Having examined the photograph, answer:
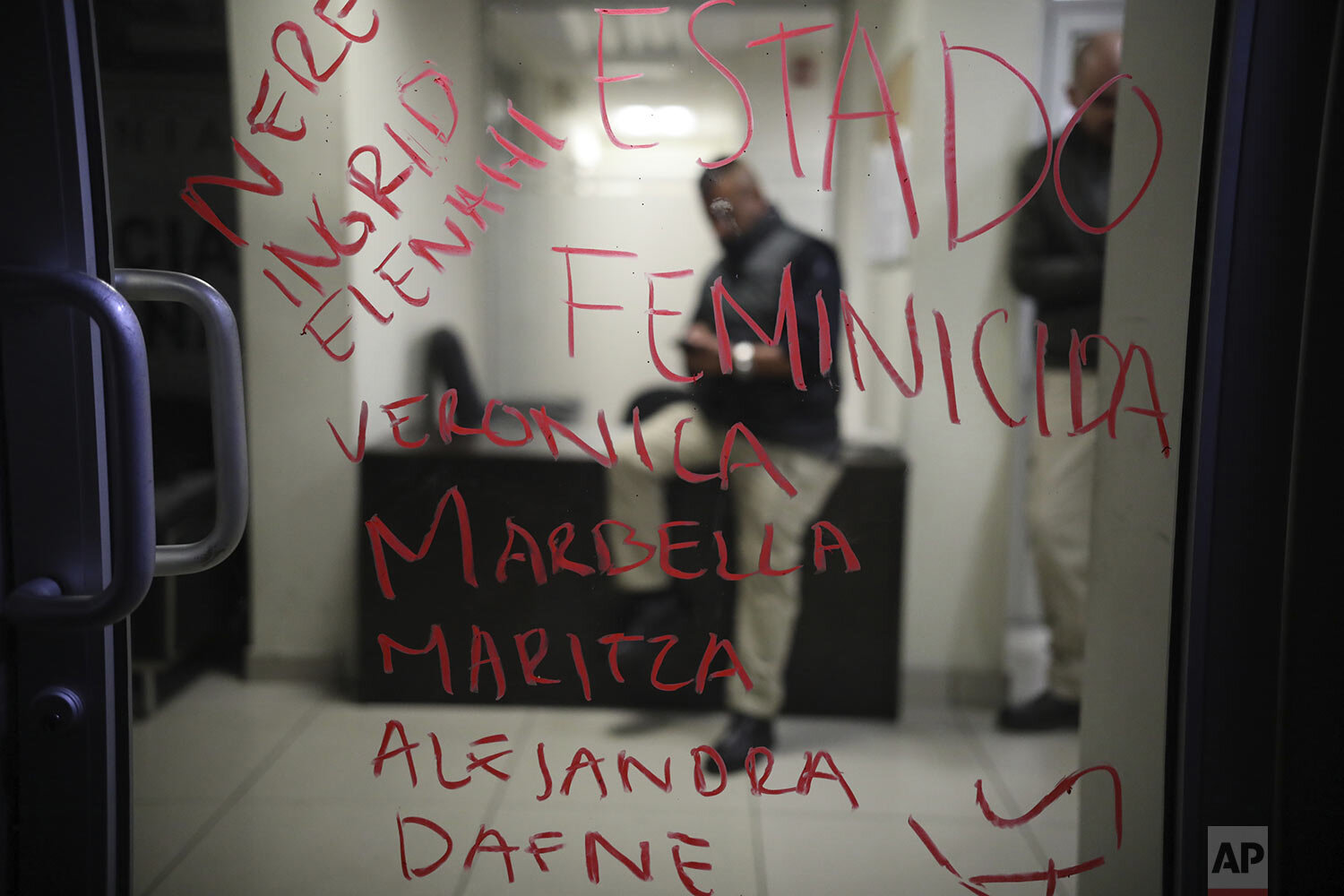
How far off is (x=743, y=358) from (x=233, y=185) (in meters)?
0.52

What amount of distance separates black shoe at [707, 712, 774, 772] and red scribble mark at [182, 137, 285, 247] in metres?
0.69

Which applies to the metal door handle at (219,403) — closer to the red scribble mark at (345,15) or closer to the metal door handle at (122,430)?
the metal door handle at (122,430)

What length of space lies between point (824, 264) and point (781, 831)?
0.58 metres

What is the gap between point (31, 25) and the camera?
2.31 feet

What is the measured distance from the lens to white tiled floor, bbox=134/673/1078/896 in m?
0.83

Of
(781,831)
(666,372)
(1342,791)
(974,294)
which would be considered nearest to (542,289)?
(666,372)

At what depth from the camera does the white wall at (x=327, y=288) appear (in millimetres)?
762

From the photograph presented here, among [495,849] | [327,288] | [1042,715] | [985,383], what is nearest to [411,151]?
[327,288]

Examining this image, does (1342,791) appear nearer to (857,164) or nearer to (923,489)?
(923,489)

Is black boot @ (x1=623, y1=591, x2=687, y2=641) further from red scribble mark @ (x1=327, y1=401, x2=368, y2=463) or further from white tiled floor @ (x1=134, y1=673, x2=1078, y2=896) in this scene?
red scribble mark @ (x1=327, y1=401, x2=368, y2=463)

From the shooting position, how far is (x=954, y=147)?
30.1 inches

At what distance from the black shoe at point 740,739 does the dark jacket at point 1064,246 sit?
463mm

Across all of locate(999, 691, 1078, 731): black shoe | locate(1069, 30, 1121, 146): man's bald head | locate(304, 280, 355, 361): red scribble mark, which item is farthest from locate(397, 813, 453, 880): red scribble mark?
locate(1069, 30, 1121, 146): man's bald head

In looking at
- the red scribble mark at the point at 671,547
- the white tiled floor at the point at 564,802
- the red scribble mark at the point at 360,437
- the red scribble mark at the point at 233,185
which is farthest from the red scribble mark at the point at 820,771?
the red scribble mark at the point at 233,185
